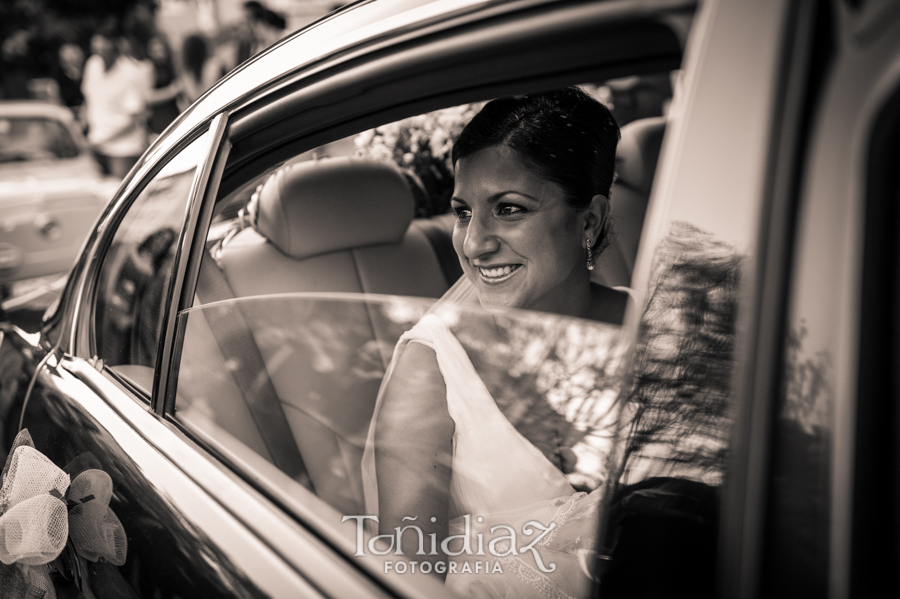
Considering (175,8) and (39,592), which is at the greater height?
(175,8)

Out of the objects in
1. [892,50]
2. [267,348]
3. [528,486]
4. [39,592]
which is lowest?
[39,592]

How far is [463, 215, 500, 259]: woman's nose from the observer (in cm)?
139

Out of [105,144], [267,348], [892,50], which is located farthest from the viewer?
[105,144]

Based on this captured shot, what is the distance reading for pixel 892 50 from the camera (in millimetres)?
574

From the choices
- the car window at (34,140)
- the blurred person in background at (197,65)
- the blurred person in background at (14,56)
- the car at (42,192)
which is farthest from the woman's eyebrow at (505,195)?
the blurred person in background at (14,56)

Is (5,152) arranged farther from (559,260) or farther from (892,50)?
(892,50)

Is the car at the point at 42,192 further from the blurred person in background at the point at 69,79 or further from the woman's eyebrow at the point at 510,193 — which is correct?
the blurred person in background at the point at 69,79

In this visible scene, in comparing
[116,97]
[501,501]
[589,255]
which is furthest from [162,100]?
[501,501]

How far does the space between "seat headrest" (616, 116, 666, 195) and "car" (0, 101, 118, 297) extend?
4767 millimetres

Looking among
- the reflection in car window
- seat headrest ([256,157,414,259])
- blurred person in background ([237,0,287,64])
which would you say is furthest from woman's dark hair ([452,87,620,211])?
blurred person in background ([237,0,287,64])

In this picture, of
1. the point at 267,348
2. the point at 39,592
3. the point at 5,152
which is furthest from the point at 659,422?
the point at 5,152

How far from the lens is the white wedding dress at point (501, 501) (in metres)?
1.03

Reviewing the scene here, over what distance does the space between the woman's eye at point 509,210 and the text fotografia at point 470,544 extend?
559mm

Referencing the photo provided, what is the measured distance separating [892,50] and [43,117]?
22.7ft
